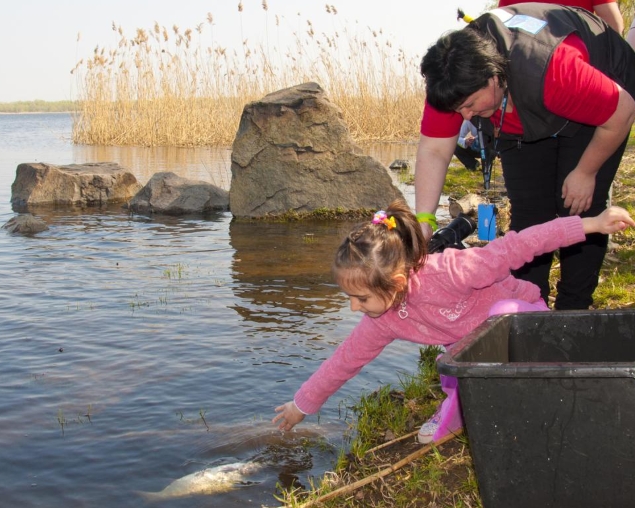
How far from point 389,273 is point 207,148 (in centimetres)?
1513

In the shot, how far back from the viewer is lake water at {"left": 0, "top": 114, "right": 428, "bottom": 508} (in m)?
3.45

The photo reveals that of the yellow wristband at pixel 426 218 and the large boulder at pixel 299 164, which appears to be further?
the large boulder at pixel 299 164

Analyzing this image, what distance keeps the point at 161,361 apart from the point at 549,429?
2.94 m


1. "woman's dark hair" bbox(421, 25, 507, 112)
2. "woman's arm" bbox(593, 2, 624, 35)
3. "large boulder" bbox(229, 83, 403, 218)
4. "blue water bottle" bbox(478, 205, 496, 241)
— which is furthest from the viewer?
"large boulder" bbox(229, 83, 403, 218)

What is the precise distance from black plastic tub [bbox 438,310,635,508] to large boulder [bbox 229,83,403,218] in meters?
7.11

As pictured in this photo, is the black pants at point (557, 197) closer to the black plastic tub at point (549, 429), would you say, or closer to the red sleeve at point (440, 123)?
the red sleeve at point (440, 123)

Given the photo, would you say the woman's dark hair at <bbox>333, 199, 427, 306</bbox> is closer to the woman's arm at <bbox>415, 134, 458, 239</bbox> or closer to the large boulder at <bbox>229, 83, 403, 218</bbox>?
the woman's arm at <bbox>415, 134, 458, 239</bbox>

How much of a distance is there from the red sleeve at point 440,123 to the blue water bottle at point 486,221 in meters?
0.50

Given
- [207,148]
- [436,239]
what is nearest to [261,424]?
[436,239]

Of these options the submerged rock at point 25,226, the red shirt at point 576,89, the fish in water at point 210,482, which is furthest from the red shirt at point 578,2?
the submerged rock at point 25,226

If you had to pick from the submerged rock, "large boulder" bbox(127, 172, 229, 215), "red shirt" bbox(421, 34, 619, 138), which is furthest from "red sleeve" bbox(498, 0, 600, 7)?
"large boulder" bbox(127, 172, 229, 215)

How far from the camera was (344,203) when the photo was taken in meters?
9.41

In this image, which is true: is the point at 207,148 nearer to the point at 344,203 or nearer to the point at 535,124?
the point at 344,203

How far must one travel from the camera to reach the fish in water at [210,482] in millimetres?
3232
